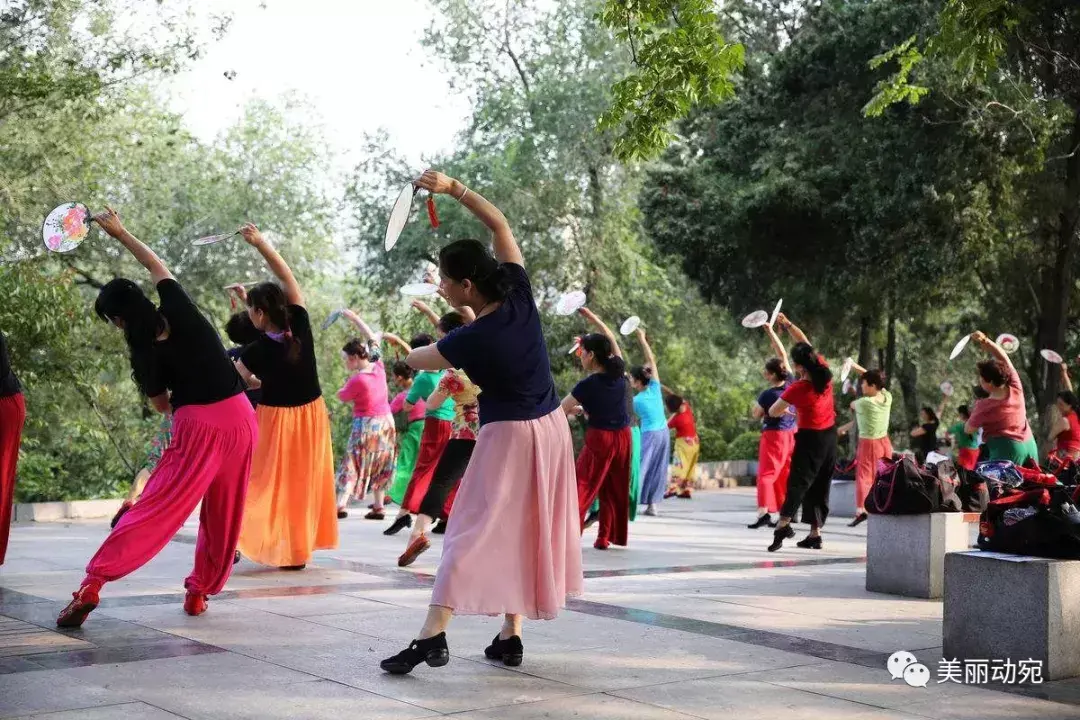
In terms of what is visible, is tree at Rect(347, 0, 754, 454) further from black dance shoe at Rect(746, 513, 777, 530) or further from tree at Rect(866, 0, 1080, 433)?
black dance shoe at Rect(746, 513, 777, 530)

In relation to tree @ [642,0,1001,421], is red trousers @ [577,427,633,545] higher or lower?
lower

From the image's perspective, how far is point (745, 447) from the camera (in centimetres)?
2469

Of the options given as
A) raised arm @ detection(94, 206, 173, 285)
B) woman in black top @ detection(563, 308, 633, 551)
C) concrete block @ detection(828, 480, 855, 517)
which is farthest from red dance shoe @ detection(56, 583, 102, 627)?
concrete block @ detection(828, 480, 855, 517)

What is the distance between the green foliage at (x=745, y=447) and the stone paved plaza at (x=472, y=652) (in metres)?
15.3

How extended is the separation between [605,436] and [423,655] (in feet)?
17.9

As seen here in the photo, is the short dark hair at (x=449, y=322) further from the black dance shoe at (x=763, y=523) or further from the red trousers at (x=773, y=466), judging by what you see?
the black dance shoe at (x=763, y=523)

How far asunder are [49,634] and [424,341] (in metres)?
5.93

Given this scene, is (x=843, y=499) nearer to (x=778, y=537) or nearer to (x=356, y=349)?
(x=778, y=537)

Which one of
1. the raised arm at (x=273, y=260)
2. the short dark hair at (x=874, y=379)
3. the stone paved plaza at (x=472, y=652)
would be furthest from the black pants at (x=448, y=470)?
the short dark hair at (x=874, y=379)

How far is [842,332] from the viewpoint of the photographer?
80.4 feet

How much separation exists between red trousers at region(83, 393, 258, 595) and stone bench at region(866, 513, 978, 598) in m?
4.09

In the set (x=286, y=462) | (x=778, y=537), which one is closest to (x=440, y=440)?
(x=286, y=462)

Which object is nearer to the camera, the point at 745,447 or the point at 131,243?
the point at 131,243

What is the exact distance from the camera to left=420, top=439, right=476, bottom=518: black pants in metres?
9.54
